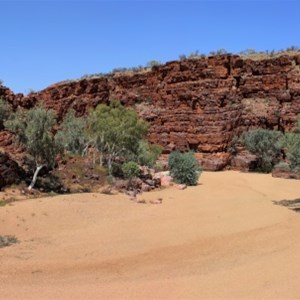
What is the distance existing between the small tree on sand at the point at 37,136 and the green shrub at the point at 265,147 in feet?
56.8

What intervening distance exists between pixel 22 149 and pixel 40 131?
2.65 meters

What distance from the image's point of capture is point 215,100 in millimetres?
33781

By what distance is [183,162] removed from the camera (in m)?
20.6

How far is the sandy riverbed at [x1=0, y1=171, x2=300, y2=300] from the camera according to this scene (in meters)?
5.92

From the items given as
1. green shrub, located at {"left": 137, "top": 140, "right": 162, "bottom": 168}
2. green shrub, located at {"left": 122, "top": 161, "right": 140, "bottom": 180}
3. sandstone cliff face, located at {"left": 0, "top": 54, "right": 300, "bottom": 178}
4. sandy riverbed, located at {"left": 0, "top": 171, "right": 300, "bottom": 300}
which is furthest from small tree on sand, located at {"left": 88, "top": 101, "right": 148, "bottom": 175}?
sandstone cliff face, located at {"left": 0, "top": 54, "right": 300, "bottom": 178}

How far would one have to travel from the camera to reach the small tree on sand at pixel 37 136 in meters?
15.3

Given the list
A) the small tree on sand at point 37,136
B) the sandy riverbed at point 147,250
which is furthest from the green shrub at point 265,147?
the small tree on sand at point 37,136

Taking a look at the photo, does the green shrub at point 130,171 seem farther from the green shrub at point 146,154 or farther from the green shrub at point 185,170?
the green shrub at point 146,154

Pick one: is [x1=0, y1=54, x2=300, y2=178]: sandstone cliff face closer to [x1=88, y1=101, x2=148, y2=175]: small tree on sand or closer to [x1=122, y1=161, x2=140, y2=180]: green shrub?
[x1=88, y1=101, x2=148, y2=175]: small tree on sand

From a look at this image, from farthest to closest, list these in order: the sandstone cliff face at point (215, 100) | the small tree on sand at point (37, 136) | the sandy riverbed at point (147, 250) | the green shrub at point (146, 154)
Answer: the sandstone cliff face at point (215, 100) < the green shrub at point (146, 154) < the small tree on sand at point (37, 136) < the sandy riverbed at point (147, 250)

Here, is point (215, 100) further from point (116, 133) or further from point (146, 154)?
point (116, 133)

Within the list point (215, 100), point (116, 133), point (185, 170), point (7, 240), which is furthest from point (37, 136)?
point (215, 100)

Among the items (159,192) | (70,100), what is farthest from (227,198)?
(70,100)

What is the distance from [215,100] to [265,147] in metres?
6.42
